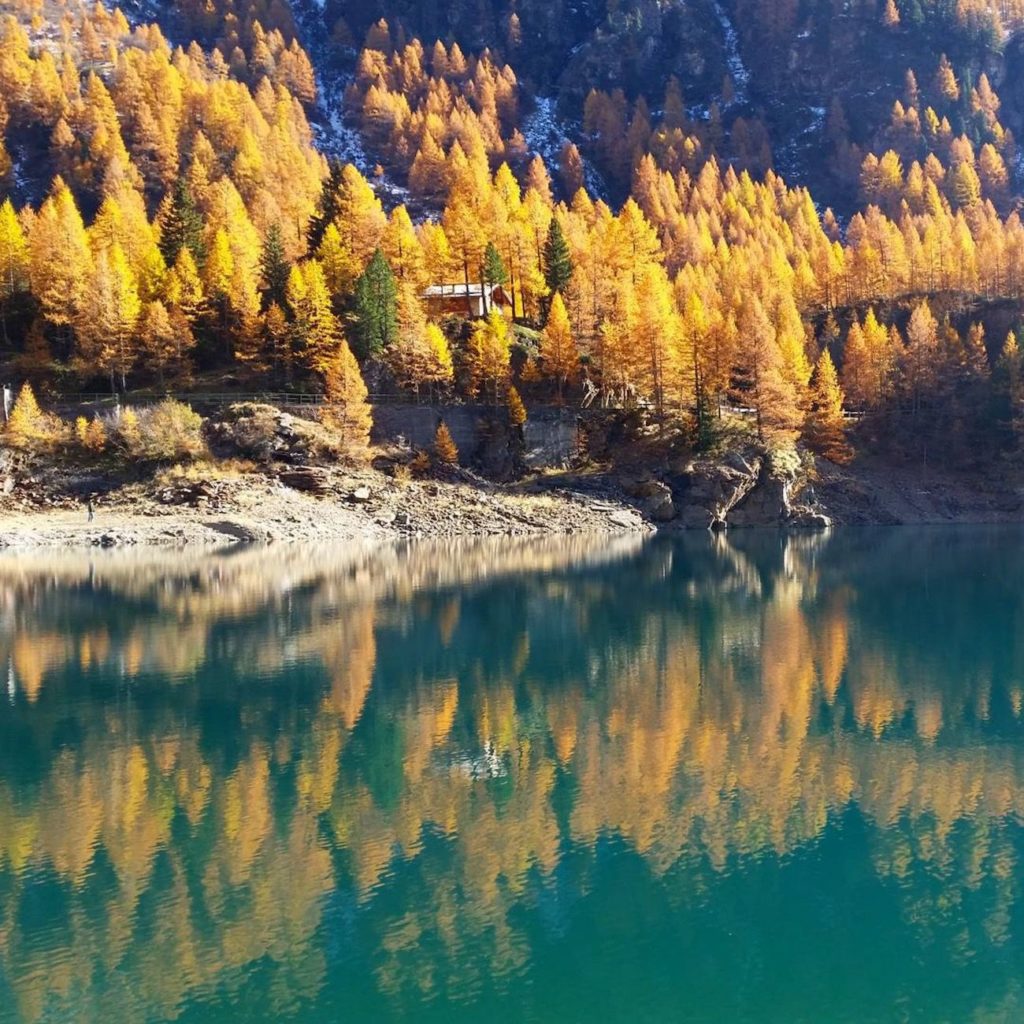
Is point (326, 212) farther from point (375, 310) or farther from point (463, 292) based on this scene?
point (375, 310)

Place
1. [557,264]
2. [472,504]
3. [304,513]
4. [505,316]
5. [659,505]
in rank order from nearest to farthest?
[304,513], [472,504], [659,505], [505,316], [557,264]

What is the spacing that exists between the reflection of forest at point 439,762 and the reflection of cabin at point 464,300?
5242 cm

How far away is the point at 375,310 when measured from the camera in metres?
88.2

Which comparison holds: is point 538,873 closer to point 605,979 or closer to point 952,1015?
point 605,979

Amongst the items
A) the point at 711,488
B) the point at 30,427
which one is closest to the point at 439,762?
the point at 711,488

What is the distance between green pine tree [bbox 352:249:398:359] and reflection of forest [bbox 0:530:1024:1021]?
4193 centimetres

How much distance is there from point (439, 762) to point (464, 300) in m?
79.0

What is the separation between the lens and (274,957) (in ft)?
49.5

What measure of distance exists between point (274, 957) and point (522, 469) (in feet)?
237

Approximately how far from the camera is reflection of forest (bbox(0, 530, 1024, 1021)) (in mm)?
16047

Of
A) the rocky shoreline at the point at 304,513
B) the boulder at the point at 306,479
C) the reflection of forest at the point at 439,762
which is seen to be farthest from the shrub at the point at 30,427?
the reflection of forest at the point at 439,762

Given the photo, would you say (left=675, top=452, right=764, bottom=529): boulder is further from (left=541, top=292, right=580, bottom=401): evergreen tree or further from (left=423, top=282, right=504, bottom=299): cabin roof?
(left=423, top=282, right=504, bottom=299): cabin roof

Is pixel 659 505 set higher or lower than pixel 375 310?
lower

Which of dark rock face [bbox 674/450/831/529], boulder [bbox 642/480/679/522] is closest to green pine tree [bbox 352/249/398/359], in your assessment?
A: boulder [bbox 642/480/679/522]
